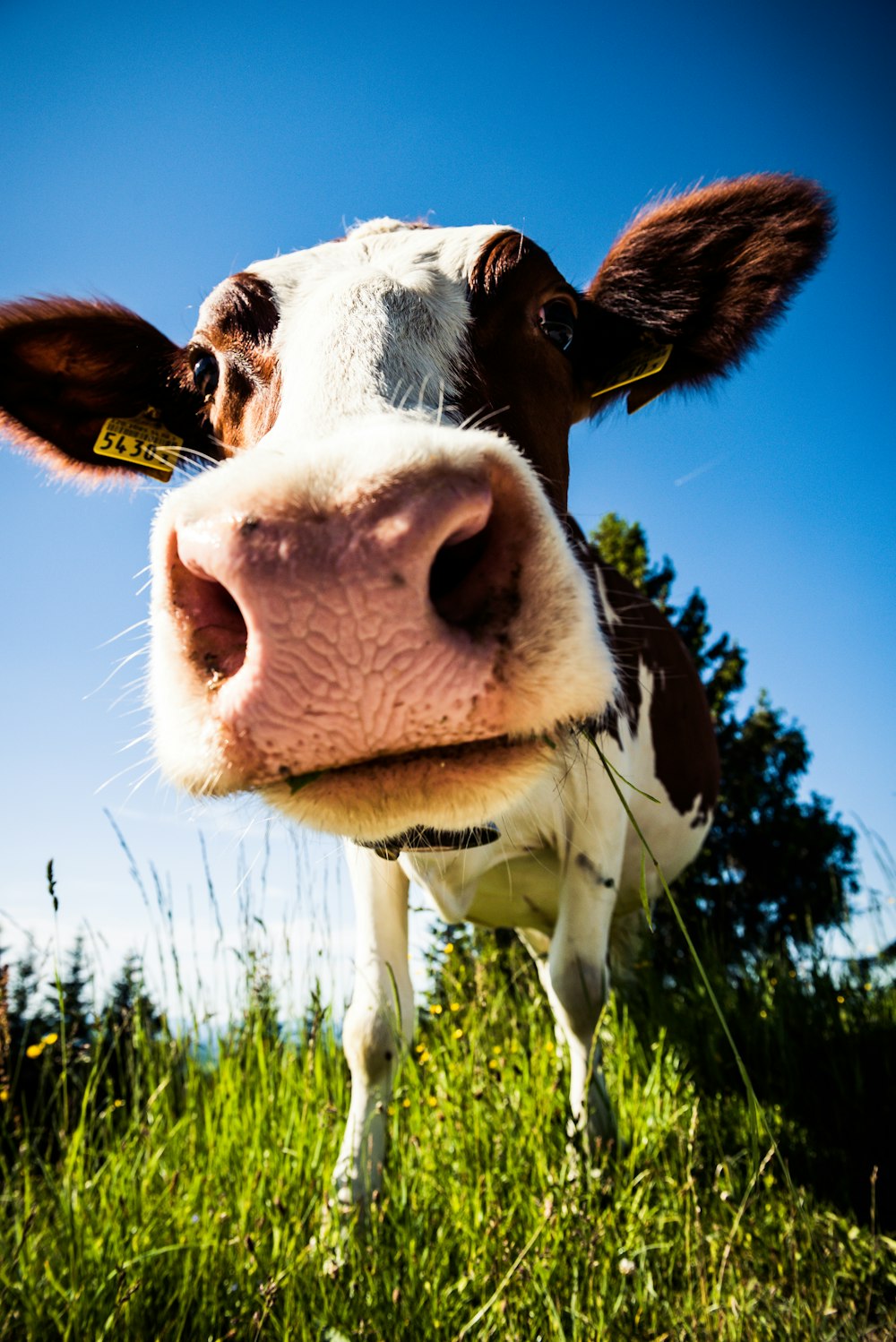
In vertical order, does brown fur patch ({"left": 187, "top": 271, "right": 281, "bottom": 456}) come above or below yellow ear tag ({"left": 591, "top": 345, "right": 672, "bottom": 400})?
below

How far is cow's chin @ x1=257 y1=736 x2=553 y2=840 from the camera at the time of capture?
3.94ft

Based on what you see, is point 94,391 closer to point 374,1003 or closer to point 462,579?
point 374,1003

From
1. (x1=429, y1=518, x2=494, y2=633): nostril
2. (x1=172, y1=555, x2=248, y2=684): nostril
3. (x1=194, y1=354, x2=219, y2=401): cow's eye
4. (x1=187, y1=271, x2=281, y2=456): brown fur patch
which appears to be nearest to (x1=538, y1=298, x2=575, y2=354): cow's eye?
(x1=187, y1=271, x2=281, y2=456): brown fur patch

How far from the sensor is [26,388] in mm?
3092

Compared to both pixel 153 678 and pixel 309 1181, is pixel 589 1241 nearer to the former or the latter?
pixel 309 1181

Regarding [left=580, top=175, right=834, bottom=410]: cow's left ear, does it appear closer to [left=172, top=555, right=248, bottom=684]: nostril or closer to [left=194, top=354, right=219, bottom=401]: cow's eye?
[left=194, top=354, right=219, bottom=401]: cow's eye

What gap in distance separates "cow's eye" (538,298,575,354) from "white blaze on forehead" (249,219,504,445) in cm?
26

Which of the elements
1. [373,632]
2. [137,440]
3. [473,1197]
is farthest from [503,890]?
[373,632]

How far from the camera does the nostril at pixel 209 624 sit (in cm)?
117

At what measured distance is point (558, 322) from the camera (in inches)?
92.0

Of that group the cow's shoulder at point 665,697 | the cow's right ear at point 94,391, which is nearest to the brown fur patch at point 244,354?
the cow's right ear at point 94,391

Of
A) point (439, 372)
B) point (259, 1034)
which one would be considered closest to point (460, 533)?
point (439, 372)

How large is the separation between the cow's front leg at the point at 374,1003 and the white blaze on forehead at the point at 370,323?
156 centimetres

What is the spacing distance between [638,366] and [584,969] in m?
2.10
